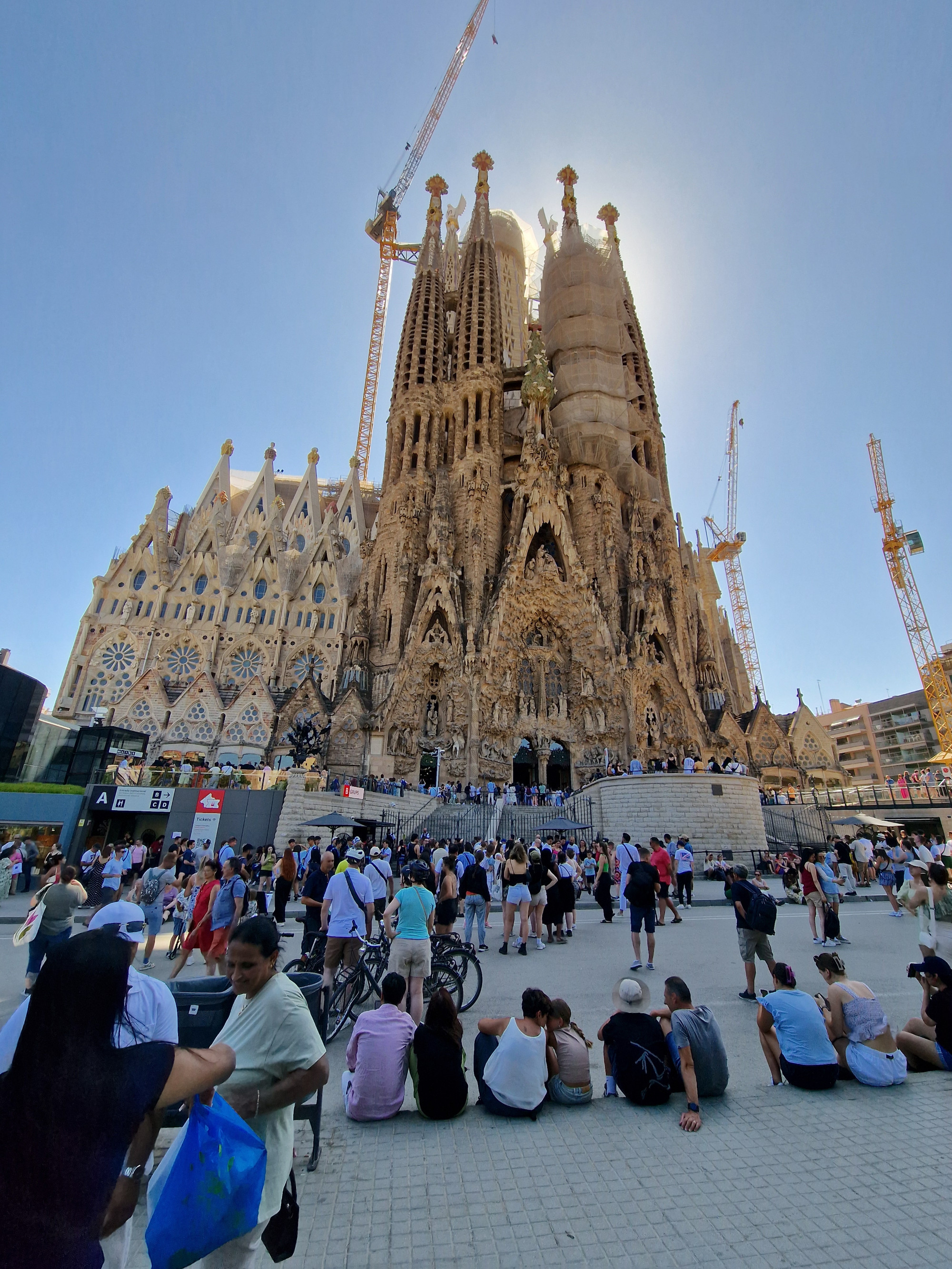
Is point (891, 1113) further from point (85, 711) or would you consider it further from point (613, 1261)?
point (85, 711)

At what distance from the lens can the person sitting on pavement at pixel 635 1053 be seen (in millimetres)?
3742

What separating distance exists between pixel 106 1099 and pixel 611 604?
33.7 metres

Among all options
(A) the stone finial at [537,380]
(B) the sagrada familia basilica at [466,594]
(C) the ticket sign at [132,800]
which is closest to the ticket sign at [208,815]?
(C) the ticket sign at [132,800]

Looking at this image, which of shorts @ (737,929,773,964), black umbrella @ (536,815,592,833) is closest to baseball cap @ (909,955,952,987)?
shorts @ (737,929,773,964)

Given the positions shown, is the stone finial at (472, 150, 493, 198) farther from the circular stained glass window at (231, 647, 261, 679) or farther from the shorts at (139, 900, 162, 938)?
the shorts at (139, 900, 162, 938)

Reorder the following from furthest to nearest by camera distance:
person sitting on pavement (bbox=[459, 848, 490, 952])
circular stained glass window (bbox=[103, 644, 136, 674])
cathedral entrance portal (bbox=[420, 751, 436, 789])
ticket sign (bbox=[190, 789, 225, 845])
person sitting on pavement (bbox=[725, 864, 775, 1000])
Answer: circular stained glass window (bbox=[103, 644, 136, 674])
cathedral entrance portal (bbox=[420, 751, 436, 789])
ticket sign (bbox=[190, 789, 225, 845])
person sitting on pavement (bbox=[459, 848, 490, 952])
person sitting on pavement (bbox=[725, 864, 775, 1000])

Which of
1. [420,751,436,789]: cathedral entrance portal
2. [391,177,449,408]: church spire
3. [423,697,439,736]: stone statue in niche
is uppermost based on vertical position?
[391,177,449,408]: church spire

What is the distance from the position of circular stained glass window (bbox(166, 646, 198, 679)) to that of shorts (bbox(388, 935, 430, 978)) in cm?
3620

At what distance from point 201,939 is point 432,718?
2362 cm

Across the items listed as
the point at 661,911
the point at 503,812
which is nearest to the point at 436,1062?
the point at 661,911

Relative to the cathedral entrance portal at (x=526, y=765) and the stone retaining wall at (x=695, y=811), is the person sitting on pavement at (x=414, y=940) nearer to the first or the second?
the stone retaining wall at (x=695, y=811)

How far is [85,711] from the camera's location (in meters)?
35.4

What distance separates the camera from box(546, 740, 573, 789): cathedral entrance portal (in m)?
31.2

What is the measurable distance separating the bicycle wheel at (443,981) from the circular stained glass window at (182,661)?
117 ft
